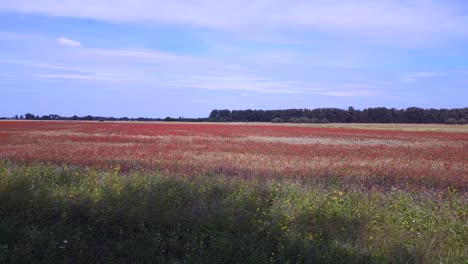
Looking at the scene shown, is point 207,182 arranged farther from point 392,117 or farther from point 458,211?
point 392,117

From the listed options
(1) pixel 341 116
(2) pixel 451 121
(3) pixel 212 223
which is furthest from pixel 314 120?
(3) pixel 212 223

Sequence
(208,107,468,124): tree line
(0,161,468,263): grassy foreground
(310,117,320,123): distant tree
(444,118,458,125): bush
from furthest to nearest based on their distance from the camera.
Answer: (310,117,320,123): distant tree → (208,107,468,124): tree line → (444,118,458,125): bush → (0,161,468,263): grassy foreground

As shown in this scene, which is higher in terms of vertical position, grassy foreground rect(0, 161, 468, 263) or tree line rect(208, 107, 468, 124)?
tree line rect(208, 107, 468, 124)

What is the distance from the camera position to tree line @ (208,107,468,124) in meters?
115

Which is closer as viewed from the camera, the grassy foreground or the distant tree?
the grassy foreground

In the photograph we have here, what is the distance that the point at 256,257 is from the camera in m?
6.52

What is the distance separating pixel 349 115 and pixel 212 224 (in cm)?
12321

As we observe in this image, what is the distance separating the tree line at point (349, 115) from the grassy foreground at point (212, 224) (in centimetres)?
10927

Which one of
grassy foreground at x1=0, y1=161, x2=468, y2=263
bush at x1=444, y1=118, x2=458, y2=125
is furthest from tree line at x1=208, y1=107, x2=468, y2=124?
grassy foreground at x1=0, y1=161, x2=468, y2=263

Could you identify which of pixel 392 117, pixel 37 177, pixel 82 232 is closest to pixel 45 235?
pixel 82 232

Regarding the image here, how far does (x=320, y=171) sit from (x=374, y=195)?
584 cm

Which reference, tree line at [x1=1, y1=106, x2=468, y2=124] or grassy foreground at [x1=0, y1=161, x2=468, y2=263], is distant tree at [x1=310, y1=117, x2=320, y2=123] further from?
grassy foreground at [x1=0, y1=161, x2=468, y2=263]

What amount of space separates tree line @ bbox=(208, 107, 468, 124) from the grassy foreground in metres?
109

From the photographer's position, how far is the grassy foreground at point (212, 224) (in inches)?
261
